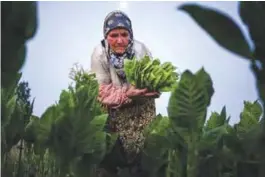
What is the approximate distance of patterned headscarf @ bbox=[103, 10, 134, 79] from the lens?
1.81m

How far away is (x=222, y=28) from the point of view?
390mm

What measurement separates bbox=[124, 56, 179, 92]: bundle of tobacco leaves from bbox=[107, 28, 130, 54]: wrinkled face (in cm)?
15

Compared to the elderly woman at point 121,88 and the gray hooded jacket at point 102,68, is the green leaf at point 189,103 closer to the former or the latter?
the elderly woman at point 121,88

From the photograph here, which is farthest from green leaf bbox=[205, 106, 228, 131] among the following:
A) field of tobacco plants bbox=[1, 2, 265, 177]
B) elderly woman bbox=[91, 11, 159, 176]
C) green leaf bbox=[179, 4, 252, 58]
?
green leaf bbox=[179, 4, 252, 58]

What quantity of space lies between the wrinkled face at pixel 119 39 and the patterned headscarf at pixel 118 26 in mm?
15

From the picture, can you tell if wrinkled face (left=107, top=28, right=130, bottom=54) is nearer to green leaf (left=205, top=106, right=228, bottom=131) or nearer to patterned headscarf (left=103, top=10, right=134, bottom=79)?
patterned headscarf (left=103, top=10, right=134, bottom=79)

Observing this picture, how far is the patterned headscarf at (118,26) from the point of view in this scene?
1814mm

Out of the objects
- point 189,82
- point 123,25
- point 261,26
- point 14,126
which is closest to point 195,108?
point 189,82

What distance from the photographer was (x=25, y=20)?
1.57 feet

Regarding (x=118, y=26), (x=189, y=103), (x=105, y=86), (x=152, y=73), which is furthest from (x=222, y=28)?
(x=105, y=86)

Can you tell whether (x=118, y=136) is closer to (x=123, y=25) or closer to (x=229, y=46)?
(x=123, y=25)

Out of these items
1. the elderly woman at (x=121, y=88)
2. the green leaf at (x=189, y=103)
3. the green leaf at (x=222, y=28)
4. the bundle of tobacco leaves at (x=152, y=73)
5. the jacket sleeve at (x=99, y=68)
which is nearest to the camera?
the green leaf at (x=222, y=28)

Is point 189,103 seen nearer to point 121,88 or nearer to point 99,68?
point 121,88

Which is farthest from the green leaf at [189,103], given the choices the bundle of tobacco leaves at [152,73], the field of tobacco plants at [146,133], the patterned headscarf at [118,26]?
the patterned headscarf at [118,26]
